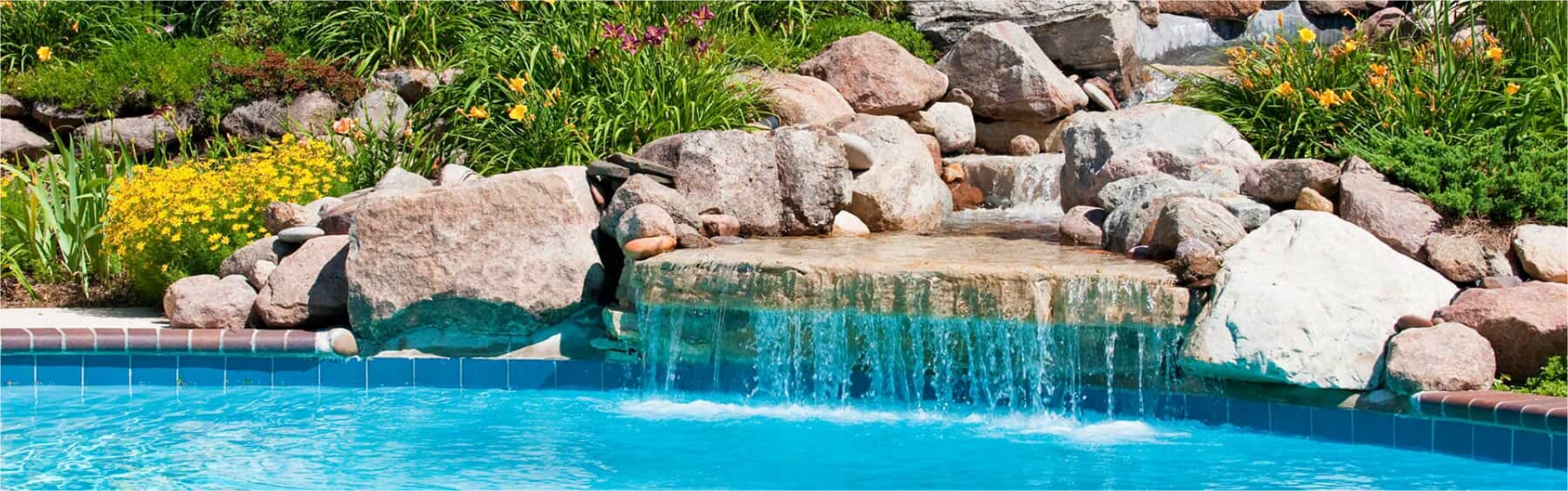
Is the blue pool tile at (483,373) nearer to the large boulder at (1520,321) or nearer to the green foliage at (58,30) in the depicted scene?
the large boulder at (1520,321)

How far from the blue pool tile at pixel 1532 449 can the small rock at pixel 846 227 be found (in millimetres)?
3515

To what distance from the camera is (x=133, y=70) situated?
1065 centimetres

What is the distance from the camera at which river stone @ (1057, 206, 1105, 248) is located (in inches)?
291

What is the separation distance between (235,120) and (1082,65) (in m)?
6.63

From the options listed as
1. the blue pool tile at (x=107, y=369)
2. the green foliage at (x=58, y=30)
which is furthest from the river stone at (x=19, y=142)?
the blue pool tile at (x=107, y=369)

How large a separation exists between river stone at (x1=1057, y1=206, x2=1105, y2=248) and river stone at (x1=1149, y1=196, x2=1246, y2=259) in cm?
73

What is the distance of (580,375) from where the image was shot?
23.5ft

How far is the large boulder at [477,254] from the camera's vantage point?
23.2ft

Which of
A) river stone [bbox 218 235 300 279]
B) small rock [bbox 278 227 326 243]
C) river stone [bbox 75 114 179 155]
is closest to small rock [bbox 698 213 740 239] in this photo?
small rock [bbox 278 227 326 243]

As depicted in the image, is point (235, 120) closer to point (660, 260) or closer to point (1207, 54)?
point (660, 260)

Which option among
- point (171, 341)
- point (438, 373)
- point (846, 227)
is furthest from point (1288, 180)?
point (171, 341)

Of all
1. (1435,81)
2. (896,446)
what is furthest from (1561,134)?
(896,446)

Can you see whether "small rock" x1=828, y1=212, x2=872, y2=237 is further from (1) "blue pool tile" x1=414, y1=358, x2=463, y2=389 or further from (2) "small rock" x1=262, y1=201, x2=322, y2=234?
(2) "small rock" x1=262, y1=201, x2=322, y2=234

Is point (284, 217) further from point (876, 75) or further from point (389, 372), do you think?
point (876, 75)
